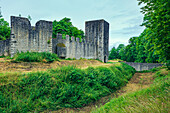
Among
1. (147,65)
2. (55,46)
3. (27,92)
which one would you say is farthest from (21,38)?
(147,65)

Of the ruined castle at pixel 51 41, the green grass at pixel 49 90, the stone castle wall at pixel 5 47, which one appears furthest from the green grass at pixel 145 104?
the stone castle wall at pixel 5 47

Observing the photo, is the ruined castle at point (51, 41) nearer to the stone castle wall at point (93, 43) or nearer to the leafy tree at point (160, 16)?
the stone castle wall at point (93, 43)

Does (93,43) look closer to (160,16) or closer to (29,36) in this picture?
(29,36)

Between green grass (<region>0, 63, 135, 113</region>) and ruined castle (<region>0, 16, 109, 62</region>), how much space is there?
6.77 m

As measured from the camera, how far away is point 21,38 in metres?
12.2

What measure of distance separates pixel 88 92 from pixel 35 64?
475 centimetres

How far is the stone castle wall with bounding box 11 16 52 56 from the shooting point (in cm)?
1193

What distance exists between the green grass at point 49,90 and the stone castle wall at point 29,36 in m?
6.63

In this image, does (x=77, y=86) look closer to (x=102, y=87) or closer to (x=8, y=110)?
(x=102, y=87)

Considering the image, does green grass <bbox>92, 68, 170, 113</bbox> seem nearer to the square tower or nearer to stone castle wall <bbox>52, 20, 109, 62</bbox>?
stone castle wall <bbox>52, 20, 109, 62</bbox>

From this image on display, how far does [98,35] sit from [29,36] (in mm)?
12972

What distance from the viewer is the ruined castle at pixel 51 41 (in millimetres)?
12078

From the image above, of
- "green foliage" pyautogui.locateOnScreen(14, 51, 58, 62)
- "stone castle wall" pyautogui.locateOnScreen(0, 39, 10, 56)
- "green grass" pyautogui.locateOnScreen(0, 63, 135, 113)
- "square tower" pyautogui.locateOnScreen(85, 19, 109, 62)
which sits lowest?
"green grass" pyautogui.locateOnScreen(0, 63, 135, 113)

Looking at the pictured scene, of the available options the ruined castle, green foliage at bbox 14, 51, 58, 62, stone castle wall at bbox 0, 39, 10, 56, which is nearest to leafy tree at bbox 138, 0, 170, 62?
green foliage at bbox 14, 51, 58, 62
